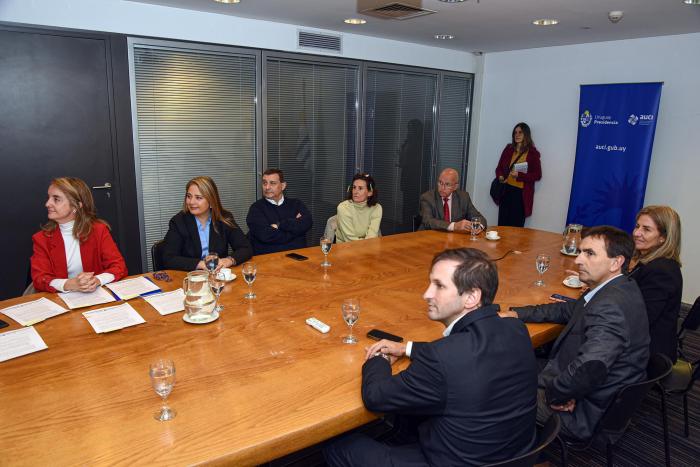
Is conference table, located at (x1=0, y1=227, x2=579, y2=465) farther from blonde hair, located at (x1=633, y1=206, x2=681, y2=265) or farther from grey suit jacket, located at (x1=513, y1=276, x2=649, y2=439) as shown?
blonde hair, located at (x1=633, y1=206, x2=681, y2=265)

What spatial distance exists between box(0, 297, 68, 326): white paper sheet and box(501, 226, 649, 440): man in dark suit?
7.23 ft

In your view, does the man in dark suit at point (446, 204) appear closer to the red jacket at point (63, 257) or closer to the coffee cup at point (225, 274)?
the coffee cup at point (225, 274)

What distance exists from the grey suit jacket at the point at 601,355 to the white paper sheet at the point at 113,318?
6.00 ft

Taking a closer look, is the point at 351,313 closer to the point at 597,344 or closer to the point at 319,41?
the point at 597,344

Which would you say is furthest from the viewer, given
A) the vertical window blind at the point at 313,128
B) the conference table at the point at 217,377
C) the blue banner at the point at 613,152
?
the vertical window blind at the point at 313,128

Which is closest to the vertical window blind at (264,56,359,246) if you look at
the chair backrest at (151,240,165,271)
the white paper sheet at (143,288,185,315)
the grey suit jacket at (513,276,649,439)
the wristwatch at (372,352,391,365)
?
the chair backrest at (151,240,165,271)

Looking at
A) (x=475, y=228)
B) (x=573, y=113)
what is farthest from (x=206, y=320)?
(x=573, y=113)

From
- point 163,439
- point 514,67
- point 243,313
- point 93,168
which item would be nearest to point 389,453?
point 163,439

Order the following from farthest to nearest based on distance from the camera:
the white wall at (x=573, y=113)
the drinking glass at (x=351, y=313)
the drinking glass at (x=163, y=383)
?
the white wall at (x=573, y=113) < the drinking glass at (x=351, y=313) < the drinking glass at (x=163, y=383)

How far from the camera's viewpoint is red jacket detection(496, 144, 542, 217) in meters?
6.32

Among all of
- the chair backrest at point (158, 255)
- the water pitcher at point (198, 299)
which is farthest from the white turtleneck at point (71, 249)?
the water pitcher at point (198, 299)

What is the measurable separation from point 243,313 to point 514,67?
5770 millimetres

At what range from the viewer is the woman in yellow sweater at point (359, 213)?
171 inches

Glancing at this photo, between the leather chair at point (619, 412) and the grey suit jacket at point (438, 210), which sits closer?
the leather chair at point (619, 412)
